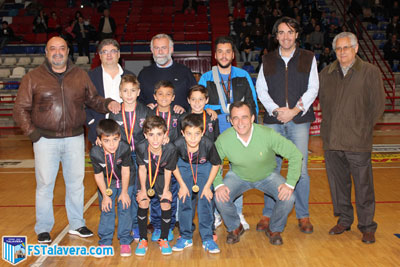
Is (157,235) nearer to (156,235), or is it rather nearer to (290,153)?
(156,235)

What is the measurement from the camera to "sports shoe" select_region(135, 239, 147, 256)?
3.80 m

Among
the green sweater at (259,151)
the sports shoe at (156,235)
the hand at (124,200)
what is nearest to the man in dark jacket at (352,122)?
the green sweater at (259,151)

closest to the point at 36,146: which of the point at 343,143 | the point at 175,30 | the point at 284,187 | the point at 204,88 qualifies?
the point at 204,88

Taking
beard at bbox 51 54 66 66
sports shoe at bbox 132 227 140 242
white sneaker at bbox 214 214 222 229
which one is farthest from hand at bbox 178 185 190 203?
beard at bbox 51 54 66 66

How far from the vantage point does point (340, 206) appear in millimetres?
4188

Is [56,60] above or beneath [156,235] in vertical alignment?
above

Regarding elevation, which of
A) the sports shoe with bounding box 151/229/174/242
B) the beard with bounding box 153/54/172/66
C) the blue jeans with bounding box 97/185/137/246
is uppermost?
the beard with bounding box 153/54/172/66

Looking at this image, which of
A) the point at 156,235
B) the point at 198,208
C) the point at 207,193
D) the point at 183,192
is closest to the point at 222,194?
the point at 207,193

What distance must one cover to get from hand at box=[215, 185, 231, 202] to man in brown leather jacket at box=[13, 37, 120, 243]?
1.19 metres

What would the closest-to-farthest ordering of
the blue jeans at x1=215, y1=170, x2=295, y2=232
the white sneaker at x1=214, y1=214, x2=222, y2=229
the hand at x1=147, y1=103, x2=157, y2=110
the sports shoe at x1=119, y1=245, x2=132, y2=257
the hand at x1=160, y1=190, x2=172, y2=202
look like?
the sports shoe at x1=119, y1=245, x2=132, y2=257 < the hand at x1=160, y1=190, x2=172, y2=202 < the blue jeans at x1=215, y1=170, x2=295, y2=232 < the hand at x1=147, y1=103, x2=157, y2=110 < the white sneaker at x1=214, y1=214, x2=222, y2=229

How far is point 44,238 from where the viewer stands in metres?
4.09

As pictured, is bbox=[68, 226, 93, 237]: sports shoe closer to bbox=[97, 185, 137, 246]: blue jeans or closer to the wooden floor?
the wooden floor

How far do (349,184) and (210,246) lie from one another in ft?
4.81

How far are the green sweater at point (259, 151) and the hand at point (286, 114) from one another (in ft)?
0.82
